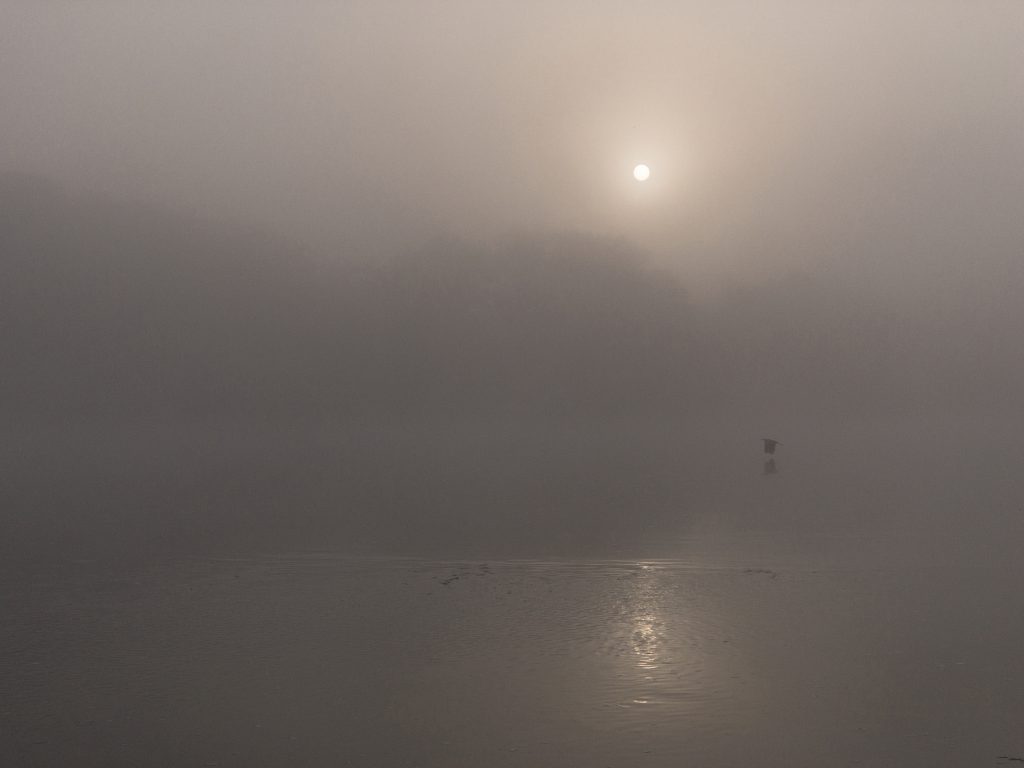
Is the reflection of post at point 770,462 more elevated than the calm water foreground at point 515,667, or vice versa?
the reflection of post at point 770,462

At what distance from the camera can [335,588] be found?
21922mm

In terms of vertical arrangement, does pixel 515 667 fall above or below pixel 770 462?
below

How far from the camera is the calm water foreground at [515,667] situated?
491 inches

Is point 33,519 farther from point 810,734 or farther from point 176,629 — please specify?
point 810,734

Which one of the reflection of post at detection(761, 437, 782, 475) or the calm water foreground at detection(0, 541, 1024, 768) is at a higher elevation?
the reflection of post at detection(761, 437, 782, 475)

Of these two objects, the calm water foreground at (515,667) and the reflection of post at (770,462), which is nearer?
the calm water foreground at (515,667)

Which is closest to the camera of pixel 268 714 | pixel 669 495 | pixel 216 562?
pixel 268 714

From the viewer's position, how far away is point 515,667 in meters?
15.8

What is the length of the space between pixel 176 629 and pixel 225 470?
38402mm

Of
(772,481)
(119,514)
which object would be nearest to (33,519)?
(119,514)

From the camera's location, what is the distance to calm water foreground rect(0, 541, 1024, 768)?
40.9ft

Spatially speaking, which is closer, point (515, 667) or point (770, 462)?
point (515, 667)

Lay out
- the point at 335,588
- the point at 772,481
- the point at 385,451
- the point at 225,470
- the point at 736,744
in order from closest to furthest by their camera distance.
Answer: the point at 736,744 < the point at 335,588 < the point at 772,481 < the point at 225,470 < the point at 385,451

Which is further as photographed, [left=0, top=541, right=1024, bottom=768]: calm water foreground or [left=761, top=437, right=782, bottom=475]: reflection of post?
[left=761, top=437, right=782, bottom=475]: reflection of post
